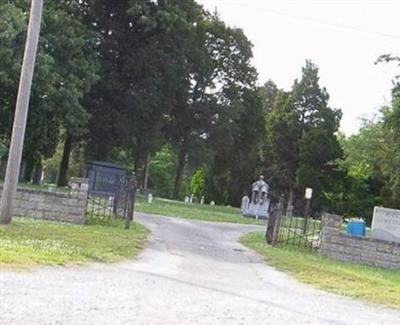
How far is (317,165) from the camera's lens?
6094cm

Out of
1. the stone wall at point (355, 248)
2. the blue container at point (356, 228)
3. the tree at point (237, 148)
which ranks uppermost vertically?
the tree at point (237, 148)

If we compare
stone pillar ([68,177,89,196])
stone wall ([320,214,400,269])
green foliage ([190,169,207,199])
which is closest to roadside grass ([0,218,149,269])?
stone pillar ([68,177,89,196])

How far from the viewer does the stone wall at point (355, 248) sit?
20.7 meters

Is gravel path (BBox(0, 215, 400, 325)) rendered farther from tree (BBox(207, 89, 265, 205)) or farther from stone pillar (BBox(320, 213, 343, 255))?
tree (BBox(207, 89, 265, 205))

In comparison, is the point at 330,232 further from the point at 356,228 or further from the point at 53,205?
the point at 53,205

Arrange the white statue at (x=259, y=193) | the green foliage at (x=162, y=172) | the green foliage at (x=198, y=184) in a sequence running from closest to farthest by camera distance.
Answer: the white statue at (x=259, y=193)
the green foliage at (x=198, y=184)
the green foliage at (x=162, y=172)

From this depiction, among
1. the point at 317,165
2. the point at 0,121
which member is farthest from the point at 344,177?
the point at 0,121

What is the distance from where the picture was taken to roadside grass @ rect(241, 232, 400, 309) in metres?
13.0

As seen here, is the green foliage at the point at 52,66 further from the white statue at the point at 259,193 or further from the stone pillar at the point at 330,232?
the stone pillar at the point at 330,232

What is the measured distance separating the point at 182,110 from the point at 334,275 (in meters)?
38.8

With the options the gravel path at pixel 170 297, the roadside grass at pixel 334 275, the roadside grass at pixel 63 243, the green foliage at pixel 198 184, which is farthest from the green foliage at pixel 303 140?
the gravel path at pixel 170 297

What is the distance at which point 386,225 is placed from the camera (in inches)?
897

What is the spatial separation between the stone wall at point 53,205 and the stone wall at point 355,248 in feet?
24.1

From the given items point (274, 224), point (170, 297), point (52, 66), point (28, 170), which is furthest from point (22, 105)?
point (28, 170)
